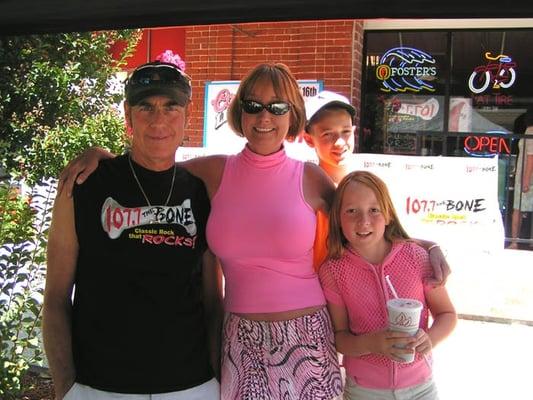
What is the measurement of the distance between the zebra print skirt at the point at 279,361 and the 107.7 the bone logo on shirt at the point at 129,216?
1.52 feet

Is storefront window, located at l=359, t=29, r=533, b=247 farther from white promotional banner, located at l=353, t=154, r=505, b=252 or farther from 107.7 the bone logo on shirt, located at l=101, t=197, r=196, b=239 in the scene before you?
107.7 the bone logo on shirt, located at l=101, t=197, r=196, b=239

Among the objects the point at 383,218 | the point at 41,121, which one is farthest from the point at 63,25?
the point at 41,121

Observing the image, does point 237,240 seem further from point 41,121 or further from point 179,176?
point 41,121

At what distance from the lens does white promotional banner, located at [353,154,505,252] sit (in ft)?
19.9

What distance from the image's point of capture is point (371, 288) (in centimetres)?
227

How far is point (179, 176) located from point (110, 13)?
2.20 feet

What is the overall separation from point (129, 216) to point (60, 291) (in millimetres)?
364

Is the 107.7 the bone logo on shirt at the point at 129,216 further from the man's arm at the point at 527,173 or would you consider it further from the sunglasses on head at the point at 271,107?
the man's arm at the point at 527,173

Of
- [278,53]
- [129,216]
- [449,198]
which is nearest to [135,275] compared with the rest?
[129,216]

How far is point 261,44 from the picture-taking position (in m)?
8.48

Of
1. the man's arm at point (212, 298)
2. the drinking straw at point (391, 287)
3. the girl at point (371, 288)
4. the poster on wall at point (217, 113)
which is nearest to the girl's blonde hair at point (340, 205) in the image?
the girl at point (371, 288)

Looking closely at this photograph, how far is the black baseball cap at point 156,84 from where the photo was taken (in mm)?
2121

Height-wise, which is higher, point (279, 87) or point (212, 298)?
point (279, 87)

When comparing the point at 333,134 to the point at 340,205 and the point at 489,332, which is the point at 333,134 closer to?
the point at 340,205
